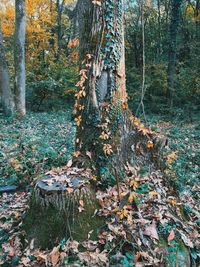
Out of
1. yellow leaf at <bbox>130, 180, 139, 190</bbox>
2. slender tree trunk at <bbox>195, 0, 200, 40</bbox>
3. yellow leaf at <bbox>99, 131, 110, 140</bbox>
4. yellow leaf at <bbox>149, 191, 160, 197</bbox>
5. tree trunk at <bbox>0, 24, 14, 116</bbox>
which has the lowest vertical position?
yellow leaf at <bbox>149, 191, 160, 197</bbox>

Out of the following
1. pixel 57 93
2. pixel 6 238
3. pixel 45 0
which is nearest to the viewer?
pixel 6 238

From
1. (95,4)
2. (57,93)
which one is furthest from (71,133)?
(57,93)

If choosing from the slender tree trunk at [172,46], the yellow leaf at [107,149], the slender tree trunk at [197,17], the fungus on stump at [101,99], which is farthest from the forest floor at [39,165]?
the slender tree trunk at [197,17]

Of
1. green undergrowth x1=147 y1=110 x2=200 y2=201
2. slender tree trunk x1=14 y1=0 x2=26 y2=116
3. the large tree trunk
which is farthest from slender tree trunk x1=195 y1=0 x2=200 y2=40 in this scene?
the large tree trunk

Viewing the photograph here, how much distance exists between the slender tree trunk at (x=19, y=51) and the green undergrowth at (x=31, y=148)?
967mm

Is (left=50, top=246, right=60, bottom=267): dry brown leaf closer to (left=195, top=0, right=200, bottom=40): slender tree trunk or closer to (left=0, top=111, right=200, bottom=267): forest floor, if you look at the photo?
(left=0, top=111, right=200, bottom=267): forest floor

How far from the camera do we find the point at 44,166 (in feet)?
17.3

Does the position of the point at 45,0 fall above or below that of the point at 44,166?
above

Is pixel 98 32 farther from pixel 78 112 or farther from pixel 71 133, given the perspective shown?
pixel 71 133

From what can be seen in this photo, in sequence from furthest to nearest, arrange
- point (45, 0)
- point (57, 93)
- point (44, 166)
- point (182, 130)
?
point (45, 0)
point (57, 93)
point (182, 130)
point (44, 166)

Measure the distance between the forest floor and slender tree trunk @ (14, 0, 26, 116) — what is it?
2.89 ft

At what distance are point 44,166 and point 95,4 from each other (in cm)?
283

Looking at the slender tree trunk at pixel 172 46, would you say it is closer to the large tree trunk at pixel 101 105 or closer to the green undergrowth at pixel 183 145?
the green undergrowth at pixel 183 145

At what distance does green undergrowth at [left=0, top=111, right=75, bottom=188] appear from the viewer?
5.17 m
